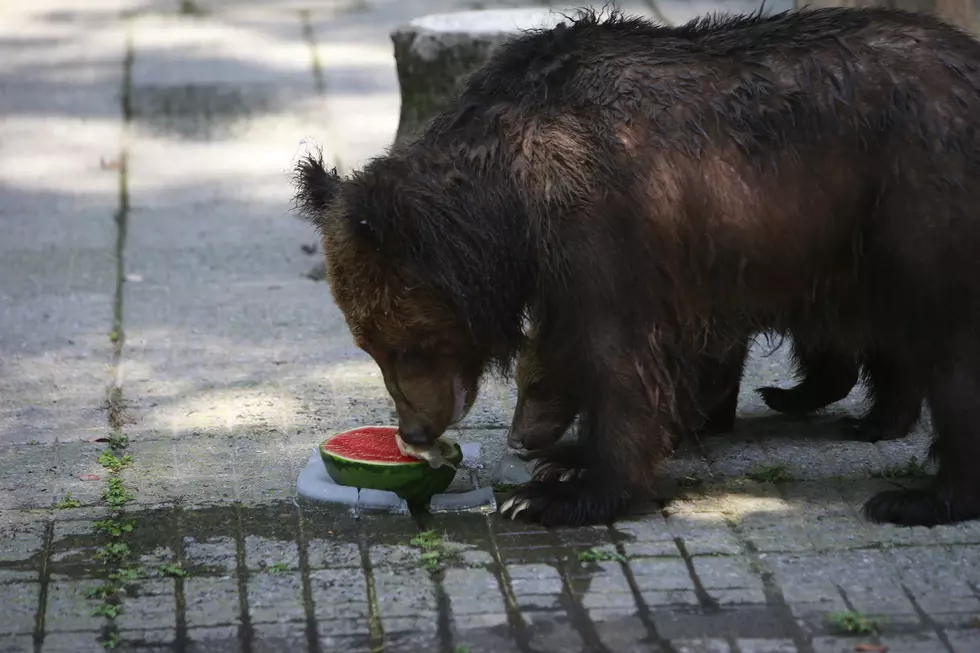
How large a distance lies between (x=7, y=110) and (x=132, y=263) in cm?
278

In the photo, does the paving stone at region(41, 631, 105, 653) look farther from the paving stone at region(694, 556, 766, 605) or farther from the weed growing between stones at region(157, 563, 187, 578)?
the paving stone at region(694, 556, 766, 605)

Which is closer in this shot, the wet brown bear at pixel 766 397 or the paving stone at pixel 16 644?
the paving stone at pixel 16 644

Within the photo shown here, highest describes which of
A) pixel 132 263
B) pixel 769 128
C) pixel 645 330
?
pixel 769 128

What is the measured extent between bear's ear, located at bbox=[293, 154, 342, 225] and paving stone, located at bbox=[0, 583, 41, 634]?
1.50 metres

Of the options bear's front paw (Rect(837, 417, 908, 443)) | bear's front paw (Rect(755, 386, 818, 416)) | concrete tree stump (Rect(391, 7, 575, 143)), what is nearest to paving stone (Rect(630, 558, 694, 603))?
bear's front paw (Rect(837, 417, 908, 443))

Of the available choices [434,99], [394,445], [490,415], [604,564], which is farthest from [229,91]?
[604,564]

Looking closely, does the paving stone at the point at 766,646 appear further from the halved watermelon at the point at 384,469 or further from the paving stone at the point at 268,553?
the paving stone at the point at 268,553

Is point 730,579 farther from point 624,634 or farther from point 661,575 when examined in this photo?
point 624,634

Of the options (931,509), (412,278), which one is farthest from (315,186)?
(931,509)

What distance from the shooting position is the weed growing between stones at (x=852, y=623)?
436cm

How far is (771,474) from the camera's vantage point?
551 centimetres

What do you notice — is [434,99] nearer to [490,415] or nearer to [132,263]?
[132,263]

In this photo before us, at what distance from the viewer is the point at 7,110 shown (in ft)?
32.7

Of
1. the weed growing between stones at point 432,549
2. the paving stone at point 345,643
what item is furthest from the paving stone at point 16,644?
the weed growing between stones at point 432,549
